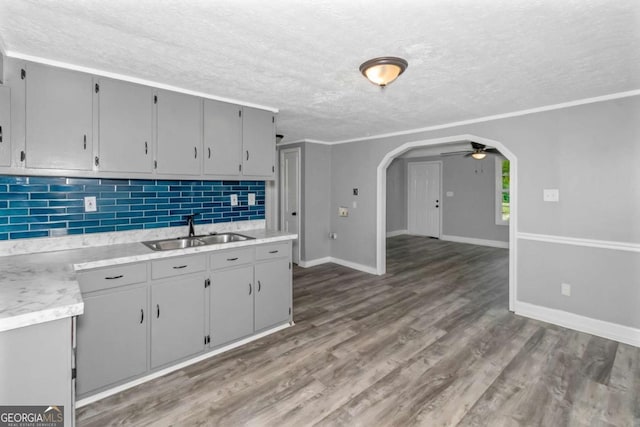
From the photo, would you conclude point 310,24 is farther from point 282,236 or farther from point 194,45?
point 282,236

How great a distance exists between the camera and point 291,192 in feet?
19.4

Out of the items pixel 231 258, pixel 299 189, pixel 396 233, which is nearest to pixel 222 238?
pixel 231 258

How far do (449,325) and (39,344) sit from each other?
3392 millimetres

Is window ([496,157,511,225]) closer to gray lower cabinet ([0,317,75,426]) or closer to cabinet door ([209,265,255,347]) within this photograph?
cabinet door ([209,265,255,347])

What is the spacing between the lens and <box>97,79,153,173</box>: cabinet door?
2439 mm

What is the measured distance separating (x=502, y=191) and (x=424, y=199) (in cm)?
207

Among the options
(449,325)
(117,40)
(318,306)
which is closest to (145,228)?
(117,40)

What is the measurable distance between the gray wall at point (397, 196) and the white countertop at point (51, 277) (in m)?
6.56

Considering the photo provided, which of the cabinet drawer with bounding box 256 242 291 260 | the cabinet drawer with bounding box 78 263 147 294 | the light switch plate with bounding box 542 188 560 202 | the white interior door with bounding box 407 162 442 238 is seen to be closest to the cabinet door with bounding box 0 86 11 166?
the cabinet drawer with bounding box 78 263 147 294

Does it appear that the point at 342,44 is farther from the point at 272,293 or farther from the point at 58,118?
the point at 272,293

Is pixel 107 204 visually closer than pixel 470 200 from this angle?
Yes

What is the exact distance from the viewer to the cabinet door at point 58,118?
2.16 meters

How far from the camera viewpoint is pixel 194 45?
6.44 feet

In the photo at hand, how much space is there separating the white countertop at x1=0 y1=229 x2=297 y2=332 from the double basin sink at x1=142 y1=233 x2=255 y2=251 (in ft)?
0.49
